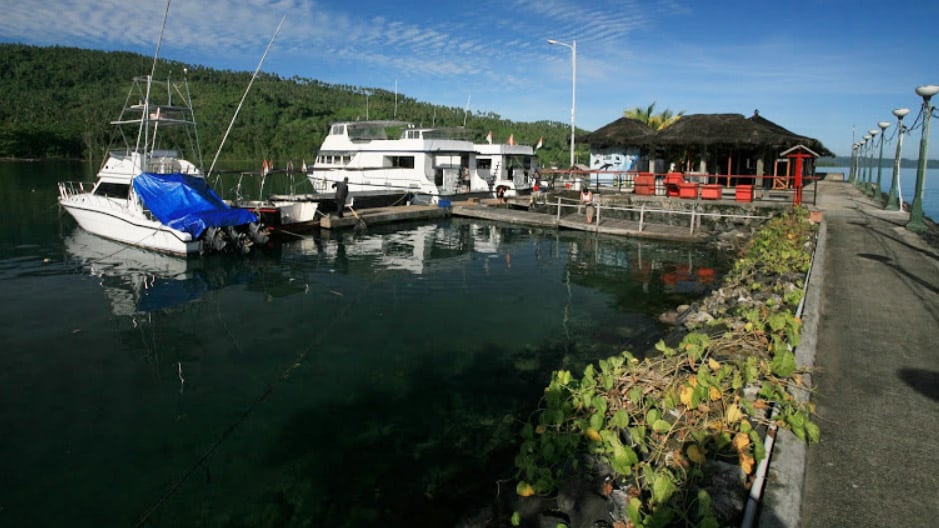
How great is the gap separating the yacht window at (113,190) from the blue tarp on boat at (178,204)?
2560 millimetres

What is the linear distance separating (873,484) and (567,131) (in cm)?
9133

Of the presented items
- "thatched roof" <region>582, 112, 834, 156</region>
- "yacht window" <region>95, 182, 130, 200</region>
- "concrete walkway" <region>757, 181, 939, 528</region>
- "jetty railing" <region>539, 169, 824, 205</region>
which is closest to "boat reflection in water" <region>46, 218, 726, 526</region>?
"concrete walkway" <region>757, 181, 939, 528</region>

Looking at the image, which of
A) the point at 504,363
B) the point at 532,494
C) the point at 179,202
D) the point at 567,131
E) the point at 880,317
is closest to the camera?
the point at 532,494

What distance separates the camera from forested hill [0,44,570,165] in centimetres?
8256

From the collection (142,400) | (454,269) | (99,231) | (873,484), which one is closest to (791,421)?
(873,484)

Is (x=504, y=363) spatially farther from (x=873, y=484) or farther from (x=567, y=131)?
(x=567, y=131)

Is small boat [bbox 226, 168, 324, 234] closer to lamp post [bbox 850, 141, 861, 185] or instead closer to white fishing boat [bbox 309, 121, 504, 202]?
white fishing boat [bbox 309, 121, 504, 202]

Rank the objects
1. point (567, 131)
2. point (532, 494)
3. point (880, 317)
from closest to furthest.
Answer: point (532, 494)
point (880, 317)
point (567, 131)

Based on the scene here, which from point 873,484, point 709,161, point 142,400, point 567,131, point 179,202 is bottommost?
point 142,400

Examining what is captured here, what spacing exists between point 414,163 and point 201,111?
85932 millimetres

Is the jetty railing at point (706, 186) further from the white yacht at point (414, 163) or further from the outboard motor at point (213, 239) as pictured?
the outboard motor at point (213, 239)

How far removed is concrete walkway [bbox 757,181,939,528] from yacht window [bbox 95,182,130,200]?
69.4ft

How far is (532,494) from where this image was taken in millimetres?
5082

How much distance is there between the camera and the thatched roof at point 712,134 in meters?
23.9
